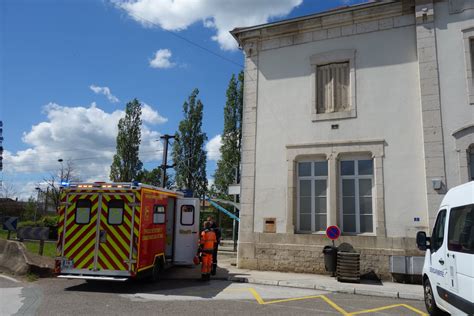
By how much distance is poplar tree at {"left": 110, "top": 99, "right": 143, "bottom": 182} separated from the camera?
3772 cm

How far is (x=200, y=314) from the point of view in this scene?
24.1 ft

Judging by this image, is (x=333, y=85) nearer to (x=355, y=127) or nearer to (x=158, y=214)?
(x=355, y=127)

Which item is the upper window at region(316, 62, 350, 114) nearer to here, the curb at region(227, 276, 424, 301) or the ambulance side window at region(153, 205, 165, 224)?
the curb at region(227, 276, 424, 301)

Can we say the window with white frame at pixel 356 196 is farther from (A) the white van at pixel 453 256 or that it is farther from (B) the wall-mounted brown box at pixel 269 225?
(A) the white van at pixel 453 256

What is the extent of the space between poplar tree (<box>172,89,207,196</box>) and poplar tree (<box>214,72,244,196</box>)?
325cm

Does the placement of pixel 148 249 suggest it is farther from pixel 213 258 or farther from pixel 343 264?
pixel 343 264

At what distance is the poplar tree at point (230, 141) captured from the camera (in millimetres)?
32562

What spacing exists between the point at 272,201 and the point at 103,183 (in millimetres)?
5695

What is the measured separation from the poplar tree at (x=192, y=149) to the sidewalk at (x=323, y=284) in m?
23.5

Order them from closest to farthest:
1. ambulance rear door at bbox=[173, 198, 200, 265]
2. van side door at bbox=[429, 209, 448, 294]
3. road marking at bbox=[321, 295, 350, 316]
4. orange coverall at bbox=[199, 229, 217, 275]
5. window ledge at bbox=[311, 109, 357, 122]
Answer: van side door at bbox=[429, 209, 448, 294], road marking at bbox=[321, 295, 350, 316], orange coverall at bbox=[199, 229, 217, 275], ambulance rear door at bbox=[173, 198, 200, 265], window ledge at bbox=[311, 109, 357, 122]

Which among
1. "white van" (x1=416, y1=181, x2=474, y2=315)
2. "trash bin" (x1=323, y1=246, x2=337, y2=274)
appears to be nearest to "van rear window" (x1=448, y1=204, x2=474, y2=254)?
"white van" (x1=416, y1=181, x2=474, y2=315)

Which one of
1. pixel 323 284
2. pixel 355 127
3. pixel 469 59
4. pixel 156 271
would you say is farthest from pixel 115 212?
pixel 469 59

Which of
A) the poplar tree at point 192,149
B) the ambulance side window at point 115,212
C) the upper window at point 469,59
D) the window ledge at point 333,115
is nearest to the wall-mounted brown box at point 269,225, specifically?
the window ledge at point 333,115

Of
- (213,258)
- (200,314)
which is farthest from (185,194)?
(200,314)
